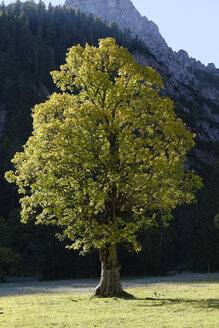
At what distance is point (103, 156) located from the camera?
19.5 m

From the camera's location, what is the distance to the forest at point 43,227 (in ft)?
214

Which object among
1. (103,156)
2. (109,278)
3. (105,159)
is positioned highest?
(103,156)

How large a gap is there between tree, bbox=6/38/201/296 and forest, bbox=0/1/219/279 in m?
2.76

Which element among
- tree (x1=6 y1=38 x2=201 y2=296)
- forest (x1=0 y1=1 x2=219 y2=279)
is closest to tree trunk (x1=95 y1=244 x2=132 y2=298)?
tree (x1=6 y1=38 x2=201 y2=296)

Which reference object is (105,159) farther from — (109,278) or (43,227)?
(43,227)

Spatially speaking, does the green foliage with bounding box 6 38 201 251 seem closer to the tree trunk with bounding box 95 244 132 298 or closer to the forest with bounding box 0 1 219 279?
the tree trunk with bounding box 95 244 132 298

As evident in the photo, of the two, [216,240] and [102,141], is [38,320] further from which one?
[216,240]

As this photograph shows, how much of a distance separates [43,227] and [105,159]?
2018 inches

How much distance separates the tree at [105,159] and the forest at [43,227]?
2760 mm

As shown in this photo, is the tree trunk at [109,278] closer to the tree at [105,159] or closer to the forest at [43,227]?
the tree at [105,159]

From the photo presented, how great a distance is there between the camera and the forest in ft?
214

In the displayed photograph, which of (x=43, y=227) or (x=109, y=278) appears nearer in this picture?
(x=109, y=278)

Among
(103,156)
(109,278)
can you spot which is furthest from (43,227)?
(103,156)

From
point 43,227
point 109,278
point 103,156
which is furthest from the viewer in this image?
point 43,227
